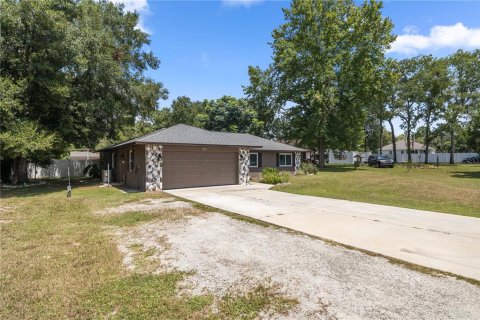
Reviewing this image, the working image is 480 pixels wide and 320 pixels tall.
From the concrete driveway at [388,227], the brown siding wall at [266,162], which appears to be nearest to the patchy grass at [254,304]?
the concrete driveway at [388,227]

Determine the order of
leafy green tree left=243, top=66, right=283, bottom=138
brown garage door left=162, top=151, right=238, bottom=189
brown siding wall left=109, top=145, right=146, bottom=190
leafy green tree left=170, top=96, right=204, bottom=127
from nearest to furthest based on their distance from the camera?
1. brown siding wall left=109, top=145, right=146, bottom=190
2. brown garage door left=162, top=151, right=238, bottom=189
3. leafy green tree left=243, top=66, right=283, bottom=138
4. leafy green tree left=170, top=96, right=204, bottom=127

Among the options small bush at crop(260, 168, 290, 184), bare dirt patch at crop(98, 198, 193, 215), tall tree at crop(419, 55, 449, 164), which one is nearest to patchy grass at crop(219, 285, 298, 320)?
bare dirt patch at crop(98, 198, 193, 215)

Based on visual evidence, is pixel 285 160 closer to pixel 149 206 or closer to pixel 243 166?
pixel 243 166

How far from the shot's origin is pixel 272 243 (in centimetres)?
564

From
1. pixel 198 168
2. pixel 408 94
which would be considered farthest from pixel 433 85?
pixel 198 168

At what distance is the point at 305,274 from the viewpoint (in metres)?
4.16

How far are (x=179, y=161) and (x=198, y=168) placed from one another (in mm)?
1274

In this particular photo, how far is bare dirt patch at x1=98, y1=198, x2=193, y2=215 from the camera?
29.8 feet

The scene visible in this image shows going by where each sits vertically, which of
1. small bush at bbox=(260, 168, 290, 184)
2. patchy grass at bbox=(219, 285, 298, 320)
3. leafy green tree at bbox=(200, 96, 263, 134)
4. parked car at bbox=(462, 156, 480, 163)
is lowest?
patchy grass at bbox=(219, 285, 298, 320)

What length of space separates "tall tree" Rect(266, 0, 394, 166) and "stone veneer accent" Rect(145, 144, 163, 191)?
1927cm

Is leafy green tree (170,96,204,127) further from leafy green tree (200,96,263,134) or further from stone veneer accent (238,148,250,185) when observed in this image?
stone veneer accent (238,148,250,185)

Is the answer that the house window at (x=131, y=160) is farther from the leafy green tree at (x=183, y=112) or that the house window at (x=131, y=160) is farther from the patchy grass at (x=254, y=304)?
the leafy green tree at (x=183, y=112)

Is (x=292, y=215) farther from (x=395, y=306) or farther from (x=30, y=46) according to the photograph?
(x=30, y=46)

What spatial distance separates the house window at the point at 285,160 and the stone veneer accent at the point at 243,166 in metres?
6.38
